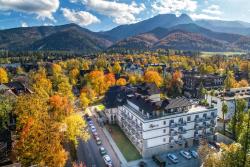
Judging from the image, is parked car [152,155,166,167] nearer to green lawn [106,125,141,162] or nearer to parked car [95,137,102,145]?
green lawn [106,125,141,162]

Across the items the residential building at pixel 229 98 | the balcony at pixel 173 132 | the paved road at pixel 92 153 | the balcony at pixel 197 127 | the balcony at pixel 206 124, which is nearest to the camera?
the paved road at pixel 92 153

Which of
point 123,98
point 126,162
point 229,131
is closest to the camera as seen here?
point 126,162

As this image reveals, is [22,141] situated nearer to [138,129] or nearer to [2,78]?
[138,129]

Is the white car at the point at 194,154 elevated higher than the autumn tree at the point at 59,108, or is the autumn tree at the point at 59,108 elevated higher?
the autumn tree at the point at 59,108

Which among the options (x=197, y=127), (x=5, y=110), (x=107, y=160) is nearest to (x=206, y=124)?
(x=197, y=127)

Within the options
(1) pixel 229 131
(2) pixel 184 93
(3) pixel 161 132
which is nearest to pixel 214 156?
(3) pixel 161 132

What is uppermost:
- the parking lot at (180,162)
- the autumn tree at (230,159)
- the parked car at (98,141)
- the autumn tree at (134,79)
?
the autumn tree at (134,79)

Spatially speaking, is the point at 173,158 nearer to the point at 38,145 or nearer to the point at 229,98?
the point at 38,145

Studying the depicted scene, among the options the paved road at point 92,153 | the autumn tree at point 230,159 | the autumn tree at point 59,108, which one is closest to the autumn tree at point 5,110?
the autumn tree at point 59,108

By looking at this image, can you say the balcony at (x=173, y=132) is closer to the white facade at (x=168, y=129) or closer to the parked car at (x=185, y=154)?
the white facade at (x=168, y=129)
